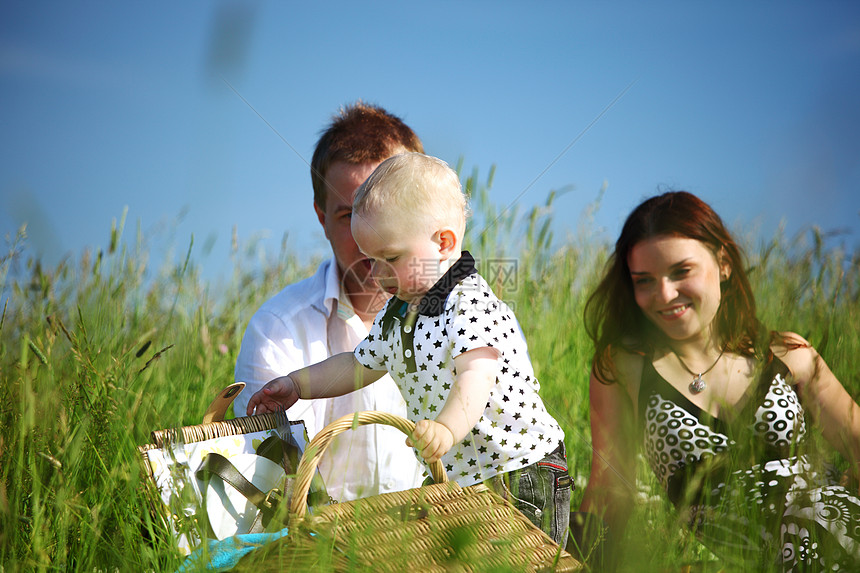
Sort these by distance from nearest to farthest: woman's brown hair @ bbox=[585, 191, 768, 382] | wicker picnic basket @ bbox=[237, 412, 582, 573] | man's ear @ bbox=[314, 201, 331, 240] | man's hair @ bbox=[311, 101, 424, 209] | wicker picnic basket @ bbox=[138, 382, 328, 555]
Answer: wicker picnic basket @ bbox=[237, 412, 582, 573] < wicker picnic basket @ bbox=[138, 382, 328, 555] < woman's brown hair @ bbox=[585, 191, 768, 382] < man's hair @ bbox=[311, 101, 424, 209] < man's ear @ bbox=[314, 201, 331, 240]

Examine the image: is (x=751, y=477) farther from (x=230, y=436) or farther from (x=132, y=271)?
(x=132, y=271)

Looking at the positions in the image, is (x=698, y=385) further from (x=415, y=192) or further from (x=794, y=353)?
(x=415, y=192)

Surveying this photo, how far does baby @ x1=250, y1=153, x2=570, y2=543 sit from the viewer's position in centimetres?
169

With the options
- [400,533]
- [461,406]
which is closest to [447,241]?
[461,406]

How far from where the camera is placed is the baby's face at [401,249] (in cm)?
170

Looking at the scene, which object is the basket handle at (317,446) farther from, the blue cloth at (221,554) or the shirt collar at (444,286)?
the shirt collar at (444,286)

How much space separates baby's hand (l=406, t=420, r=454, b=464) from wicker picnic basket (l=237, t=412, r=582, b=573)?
3 centimetres

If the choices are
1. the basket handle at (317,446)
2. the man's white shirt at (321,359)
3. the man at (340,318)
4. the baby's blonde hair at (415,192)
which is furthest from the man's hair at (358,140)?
the basket handle at (317,446)

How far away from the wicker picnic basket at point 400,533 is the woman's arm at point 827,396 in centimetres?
113

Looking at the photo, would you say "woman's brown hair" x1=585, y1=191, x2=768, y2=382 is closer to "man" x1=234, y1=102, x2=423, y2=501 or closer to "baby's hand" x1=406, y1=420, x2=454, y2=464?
"man" x1=234, y1=102, x2=423, y2=501

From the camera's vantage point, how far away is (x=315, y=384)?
1.96 m

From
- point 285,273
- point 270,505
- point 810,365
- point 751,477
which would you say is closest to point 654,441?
point 751,477

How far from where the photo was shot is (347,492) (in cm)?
230

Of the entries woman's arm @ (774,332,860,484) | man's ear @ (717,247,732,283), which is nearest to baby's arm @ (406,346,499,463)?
man's ear @ (717,247,732,283)
